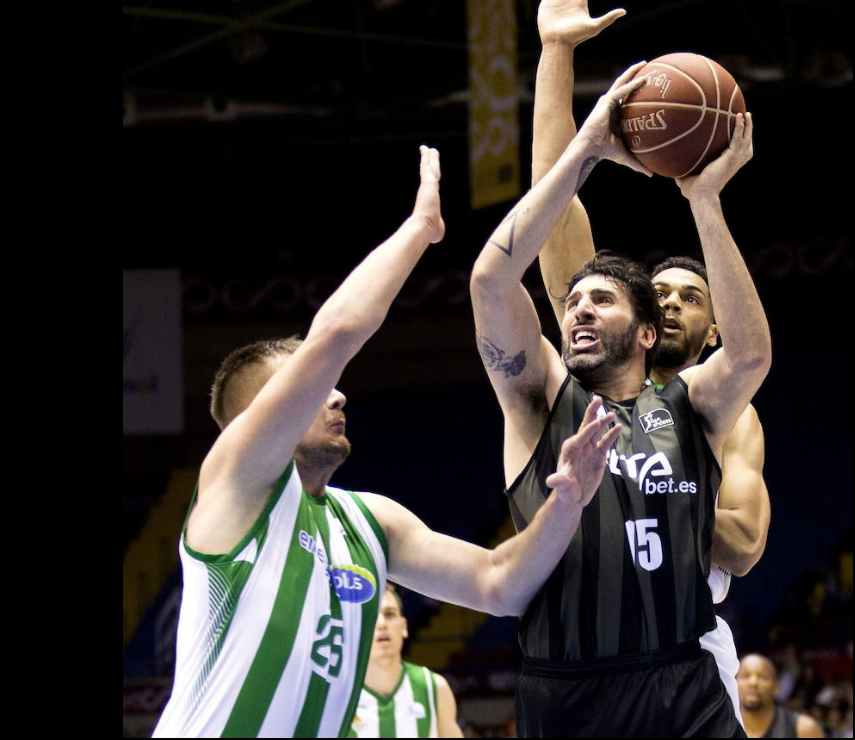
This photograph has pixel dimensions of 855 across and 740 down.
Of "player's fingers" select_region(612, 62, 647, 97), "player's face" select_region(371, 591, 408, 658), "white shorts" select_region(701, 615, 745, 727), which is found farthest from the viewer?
"player's face" select_region(371, 591, 408, 658)

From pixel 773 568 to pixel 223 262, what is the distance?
25.5ft

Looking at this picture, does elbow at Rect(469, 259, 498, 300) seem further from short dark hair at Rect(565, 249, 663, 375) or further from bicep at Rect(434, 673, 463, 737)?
bicep at Rect(434, 673, 463, 737)

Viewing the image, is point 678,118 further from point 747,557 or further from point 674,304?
point 747,557

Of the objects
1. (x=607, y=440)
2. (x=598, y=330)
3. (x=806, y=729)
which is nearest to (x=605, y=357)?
(x=598, y=330)

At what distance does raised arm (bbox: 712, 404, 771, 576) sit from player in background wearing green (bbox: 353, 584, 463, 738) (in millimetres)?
3268

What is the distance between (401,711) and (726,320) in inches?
178

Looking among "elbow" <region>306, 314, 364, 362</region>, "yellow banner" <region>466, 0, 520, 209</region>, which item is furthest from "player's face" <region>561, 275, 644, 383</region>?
"yellow banner" <region>466, 0, 520, 209</region>

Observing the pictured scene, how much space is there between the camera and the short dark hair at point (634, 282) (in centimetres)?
389

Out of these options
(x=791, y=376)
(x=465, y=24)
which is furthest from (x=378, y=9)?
(x=791, y=376)

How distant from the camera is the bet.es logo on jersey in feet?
11.9

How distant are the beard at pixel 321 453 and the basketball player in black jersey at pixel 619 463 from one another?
65cm

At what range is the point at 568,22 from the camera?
4.39 meters

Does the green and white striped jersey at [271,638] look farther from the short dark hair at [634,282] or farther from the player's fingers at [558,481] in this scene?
the short dark hair at [634,282]

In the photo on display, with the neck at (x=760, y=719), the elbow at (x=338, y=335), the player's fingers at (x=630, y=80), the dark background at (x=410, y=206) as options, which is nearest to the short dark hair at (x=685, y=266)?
the player's fingers at (x=630, y=80)
